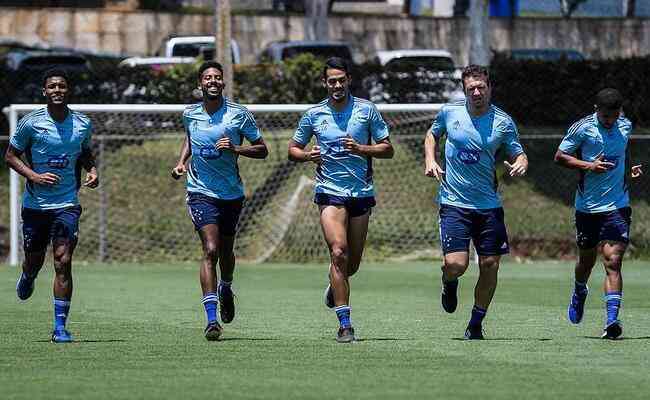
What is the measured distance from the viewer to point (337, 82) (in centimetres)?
1285

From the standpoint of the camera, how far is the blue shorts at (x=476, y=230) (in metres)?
12.7

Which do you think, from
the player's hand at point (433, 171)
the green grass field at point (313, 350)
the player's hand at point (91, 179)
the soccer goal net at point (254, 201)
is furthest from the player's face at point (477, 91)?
the soccer goal net at point (254, 201)

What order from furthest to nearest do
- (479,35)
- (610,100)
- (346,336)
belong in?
(479,35)
(610,100)
(346,336)

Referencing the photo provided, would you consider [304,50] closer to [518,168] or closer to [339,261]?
[339,261]

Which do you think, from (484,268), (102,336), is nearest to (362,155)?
(484,268)

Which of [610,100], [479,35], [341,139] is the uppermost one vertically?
[610,100]

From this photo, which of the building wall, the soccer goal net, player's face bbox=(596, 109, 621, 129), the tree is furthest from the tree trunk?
the tree

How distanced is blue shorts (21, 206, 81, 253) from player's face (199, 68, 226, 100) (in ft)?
4.52

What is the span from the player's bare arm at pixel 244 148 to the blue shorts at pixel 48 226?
49.1 inches

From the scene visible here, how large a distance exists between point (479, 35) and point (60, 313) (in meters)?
16.0

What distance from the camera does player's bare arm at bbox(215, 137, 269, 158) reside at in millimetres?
12977

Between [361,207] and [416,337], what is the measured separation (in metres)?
1.13

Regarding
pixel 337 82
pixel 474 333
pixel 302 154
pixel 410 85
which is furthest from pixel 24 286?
pixel 410 85

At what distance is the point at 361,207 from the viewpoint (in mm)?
13039
